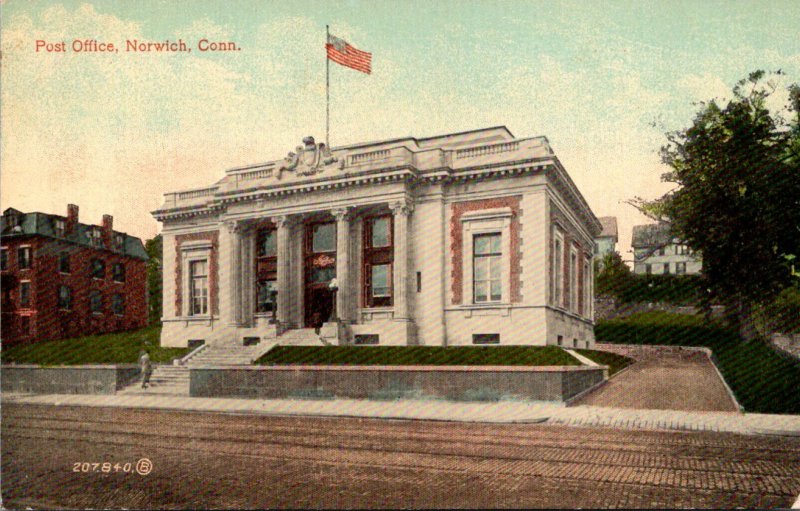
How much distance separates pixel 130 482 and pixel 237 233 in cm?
2660

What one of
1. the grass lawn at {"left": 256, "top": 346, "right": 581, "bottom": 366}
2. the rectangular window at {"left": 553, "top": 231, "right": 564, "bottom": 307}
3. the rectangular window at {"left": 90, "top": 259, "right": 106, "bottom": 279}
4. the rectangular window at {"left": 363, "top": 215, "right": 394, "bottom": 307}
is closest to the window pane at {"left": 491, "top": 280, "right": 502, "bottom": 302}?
the rectangular window at {"left": 553, "top": 231, "right": 564, "bottom": 307}

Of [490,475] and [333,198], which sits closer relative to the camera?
[490,475]

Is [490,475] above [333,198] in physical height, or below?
below

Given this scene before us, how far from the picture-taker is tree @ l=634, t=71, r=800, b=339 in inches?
645

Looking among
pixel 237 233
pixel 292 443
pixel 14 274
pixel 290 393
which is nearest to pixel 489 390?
pixel 290 393

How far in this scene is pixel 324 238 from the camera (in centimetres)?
3478

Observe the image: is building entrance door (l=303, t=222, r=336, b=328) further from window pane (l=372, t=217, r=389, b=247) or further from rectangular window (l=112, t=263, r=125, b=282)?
rectangular window (l=112, t=263, r=125, b=282)

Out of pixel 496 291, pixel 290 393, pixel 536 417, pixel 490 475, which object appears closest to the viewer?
pixel 490 475

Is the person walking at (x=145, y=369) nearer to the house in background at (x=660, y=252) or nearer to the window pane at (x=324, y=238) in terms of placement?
the window pane at (x=324, y=238)

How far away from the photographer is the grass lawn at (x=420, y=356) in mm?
25109

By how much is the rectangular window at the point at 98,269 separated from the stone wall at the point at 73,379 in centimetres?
846

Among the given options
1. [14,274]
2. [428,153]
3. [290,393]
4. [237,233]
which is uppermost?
[428,153]

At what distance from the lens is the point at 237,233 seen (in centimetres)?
3512

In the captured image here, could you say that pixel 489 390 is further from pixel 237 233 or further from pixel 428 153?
pixel 237 233
